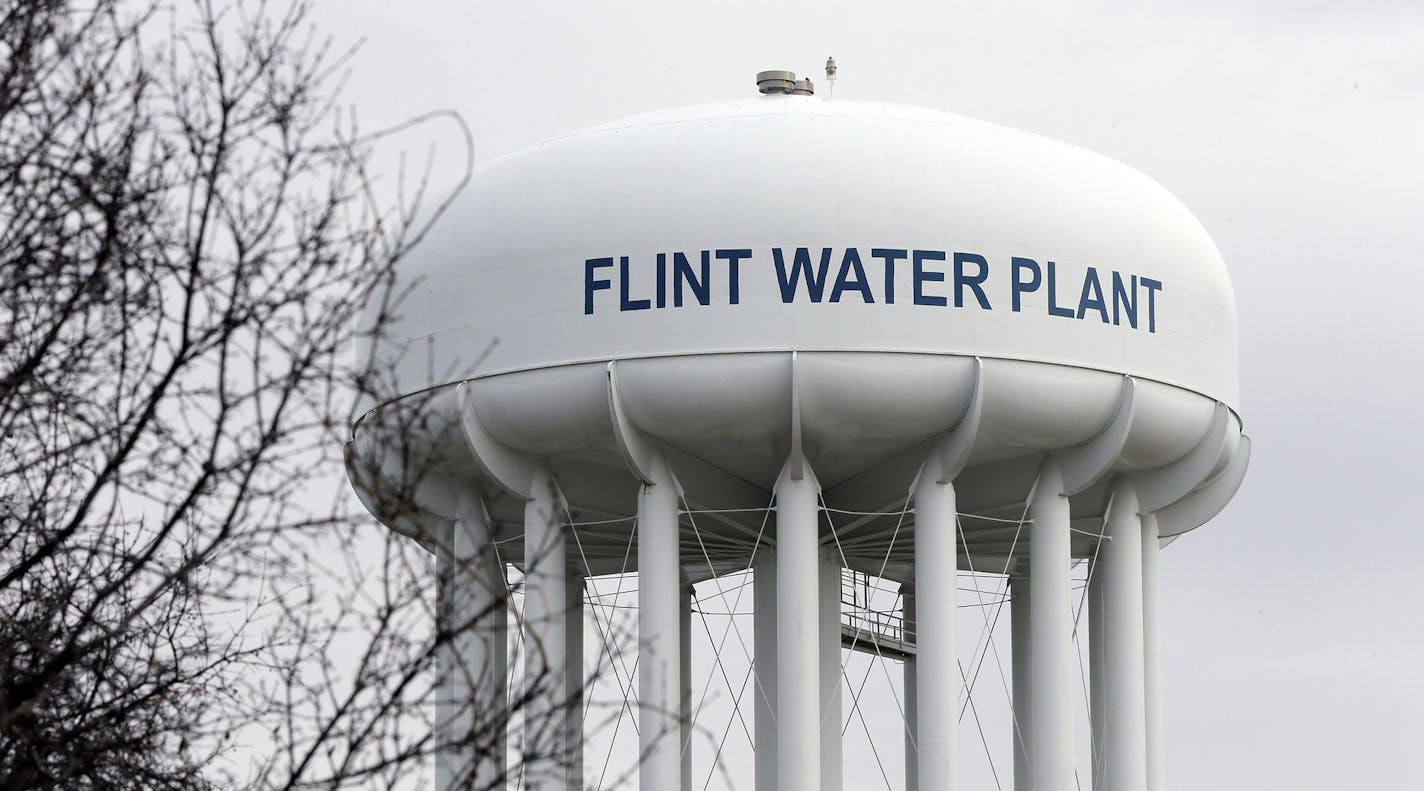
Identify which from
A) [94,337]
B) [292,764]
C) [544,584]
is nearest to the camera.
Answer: [292,764]

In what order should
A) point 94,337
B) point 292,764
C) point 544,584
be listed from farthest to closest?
point 544,584 → point 94,337 → point 292,764

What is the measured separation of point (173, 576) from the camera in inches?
318

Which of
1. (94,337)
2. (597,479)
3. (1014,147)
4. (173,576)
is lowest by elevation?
(173,576)

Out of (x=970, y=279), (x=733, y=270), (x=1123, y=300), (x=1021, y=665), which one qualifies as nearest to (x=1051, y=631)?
(x=1123, y=300)

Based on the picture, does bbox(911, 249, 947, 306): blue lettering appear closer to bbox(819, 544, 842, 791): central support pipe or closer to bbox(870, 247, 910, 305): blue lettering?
bbox(870, 247, 910, 305): blue lettering

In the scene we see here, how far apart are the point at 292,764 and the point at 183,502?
0.87 m

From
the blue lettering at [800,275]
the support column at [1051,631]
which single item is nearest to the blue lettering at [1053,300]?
the support column at [1051,631]

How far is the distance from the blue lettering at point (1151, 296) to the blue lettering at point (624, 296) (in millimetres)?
4251

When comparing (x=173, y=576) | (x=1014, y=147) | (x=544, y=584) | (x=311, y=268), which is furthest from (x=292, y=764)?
(x=1014, y=147)

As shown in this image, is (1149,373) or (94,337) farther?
(1149,373)

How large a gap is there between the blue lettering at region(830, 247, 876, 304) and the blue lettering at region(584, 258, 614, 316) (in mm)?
1816

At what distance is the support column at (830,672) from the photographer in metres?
23.7

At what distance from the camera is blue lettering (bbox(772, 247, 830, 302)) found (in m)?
20.4

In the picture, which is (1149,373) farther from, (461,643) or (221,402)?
(221,402)
